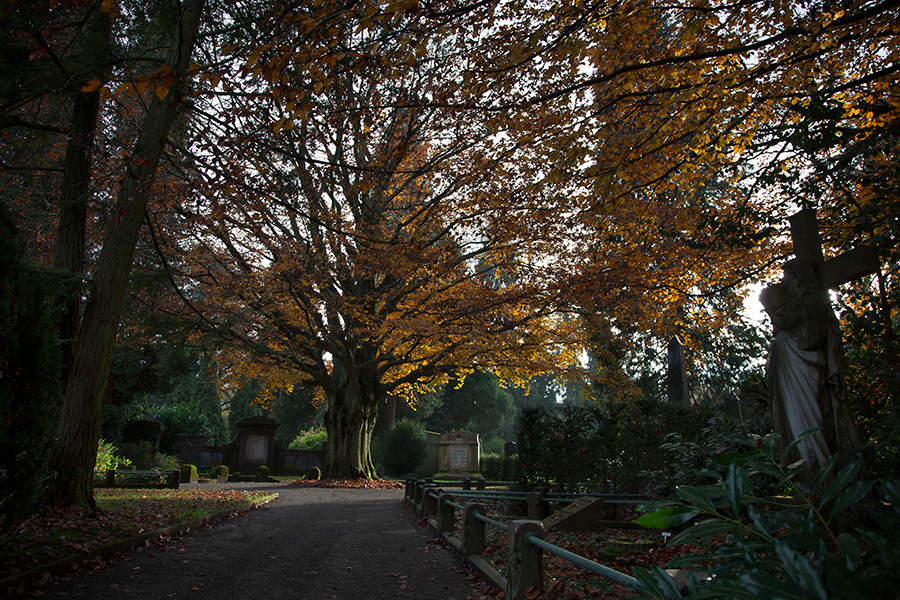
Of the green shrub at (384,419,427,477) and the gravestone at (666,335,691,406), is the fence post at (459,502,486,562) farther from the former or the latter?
the green shrub at (384,419,427,477)

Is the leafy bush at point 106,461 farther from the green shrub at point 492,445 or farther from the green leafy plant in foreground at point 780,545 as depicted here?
the green shrub at point 492,445

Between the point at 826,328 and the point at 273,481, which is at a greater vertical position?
the point at 826,328

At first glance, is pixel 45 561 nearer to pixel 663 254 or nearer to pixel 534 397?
pixel 663 254

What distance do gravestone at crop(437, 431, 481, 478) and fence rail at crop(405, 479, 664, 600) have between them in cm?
1448

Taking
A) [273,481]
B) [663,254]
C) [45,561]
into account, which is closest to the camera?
[45,561]

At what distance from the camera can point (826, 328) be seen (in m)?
5.12

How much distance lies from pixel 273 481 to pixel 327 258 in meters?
13.6

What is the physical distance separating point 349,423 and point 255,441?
36.6 feet

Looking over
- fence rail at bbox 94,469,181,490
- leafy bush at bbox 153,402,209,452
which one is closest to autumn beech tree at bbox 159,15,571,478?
fence rail at bbox 94,469,181,490

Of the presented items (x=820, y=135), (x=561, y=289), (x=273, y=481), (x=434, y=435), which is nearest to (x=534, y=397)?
(x=434, y=435)

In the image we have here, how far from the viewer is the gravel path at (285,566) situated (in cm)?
525

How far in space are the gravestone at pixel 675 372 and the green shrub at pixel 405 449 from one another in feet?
43.9

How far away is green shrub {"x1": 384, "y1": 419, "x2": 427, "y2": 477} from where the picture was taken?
1160 inches

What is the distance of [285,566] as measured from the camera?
655 centimetres
